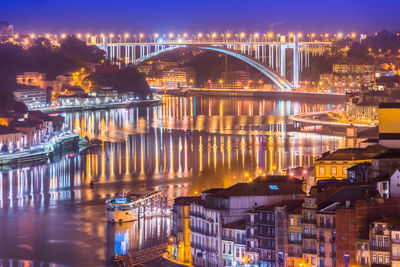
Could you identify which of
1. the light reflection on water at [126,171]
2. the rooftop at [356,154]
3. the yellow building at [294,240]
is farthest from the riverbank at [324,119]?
the yellow building at [294,240]

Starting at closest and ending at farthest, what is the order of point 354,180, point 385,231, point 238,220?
point 385,231 → point 238,220 → point 354,180

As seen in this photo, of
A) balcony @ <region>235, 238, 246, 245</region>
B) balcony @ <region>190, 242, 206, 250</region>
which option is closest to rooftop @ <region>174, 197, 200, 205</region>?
balcony @ <region>190, 242, 206, 250</region>

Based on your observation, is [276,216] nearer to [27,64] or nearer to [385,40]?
[27,64]

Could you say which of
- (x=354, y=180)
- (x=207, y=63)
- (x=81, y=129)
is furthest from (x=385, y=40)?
(x=354, y=180)

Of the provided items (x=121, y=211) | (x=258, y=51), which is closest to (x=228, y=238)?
(x=121, y=211)

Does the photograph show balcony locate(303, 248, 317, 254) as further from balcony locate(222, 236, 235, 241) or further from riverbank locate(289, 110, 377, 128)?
riverbank locate(289, 110, 377, 128)

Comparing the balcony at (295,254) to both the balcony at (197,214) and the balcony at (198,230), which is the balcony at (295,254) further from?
the balcony at (197,214)
